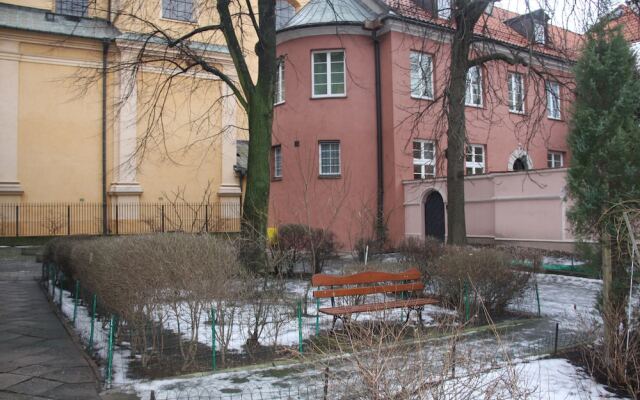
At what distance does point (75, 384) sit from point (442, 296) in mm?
5744

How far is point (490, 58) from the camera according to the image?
13.3m

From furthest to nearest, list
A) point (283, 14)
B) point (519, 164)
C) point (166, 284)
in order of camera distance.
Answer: point (283, 14), point (519, 164), point (166, 284)

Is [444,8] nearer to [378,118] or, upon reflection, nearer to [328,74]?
[378,118]

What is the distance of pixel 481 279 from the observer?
8.59 metres

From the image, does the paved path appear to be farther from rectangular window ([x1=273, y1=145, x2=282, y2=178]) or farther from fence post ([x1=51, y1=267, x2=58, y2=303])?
rectangular window ([x1=273, y1=145, x2=282, y2=178])

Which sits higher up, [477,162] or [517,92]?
[517,92]

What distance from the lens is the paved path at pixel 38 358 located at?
5.34 metres

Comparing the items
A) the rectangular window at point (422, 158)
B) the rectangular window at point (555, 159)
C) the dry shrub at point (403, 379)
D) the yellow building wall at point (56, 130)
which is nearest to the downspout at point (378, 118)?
the rectangular window at point (422, 158)

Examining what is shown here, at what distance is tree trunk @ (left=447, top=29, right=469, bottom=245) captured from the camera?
41.4 feet

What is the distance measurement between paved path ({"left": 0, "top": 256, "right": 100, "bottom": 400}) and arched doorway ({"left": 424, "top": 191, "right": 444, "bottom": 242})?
1331cm

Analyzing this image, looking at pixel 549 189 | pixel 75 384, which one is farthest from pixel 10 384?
pixel 549 189

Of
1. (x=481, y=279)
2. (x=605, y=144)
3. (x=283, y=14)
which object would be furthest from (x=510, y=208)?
(x=283, y=14)

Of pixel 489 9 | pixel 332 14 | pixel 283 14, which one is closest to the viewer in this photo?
pixel 489 9

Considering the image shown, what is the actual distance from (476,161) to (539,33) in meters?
12.2
